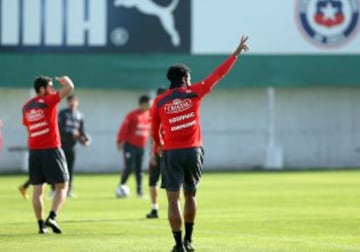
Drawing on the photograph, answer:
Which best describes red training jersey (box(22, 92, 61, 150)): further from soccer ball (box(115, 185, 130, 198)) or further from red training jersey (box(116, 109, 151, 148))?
red training jersey (box(116, 109, 151, 148))

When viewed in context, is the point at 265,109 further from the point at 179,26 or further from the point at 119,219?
the point at 119,219

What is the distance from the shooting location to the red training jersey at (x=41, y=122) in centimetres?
1659

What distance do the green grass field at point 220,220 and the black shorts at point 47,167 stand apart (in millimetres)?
764

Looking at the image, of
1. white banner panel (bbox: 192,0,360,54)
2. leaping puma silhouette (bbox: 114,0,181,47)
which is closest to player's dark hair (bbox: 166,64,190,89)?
leaping puma silhouette (bbox: 114,0,181,47)

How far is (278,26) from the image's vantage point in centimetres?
3888

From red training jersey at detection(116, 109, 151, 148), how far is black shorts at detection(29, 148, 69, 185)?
923 cm

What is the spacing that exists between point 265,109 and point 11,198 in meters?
16.5

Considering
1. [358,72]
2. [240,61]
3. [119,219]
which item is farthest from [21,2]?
[119,219]

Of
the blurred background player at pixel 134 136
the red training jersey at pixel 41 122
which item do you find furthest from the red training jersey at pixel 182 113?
the blurred background player at pixel 134 136

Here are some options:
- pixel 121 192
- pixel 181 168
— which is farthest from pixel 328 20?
pixel 181 168

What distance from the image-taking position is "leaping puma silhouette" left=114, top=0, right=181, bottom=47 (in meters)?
37.6

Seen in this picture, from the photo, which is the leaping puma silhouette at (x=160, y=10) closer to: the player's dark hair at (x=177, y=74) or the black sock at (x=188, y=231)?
the player's dark hair at (x=177, y=74)

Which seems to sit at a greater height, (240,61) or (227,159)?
(240,61)

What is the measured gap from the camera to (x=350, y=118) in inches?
1586
